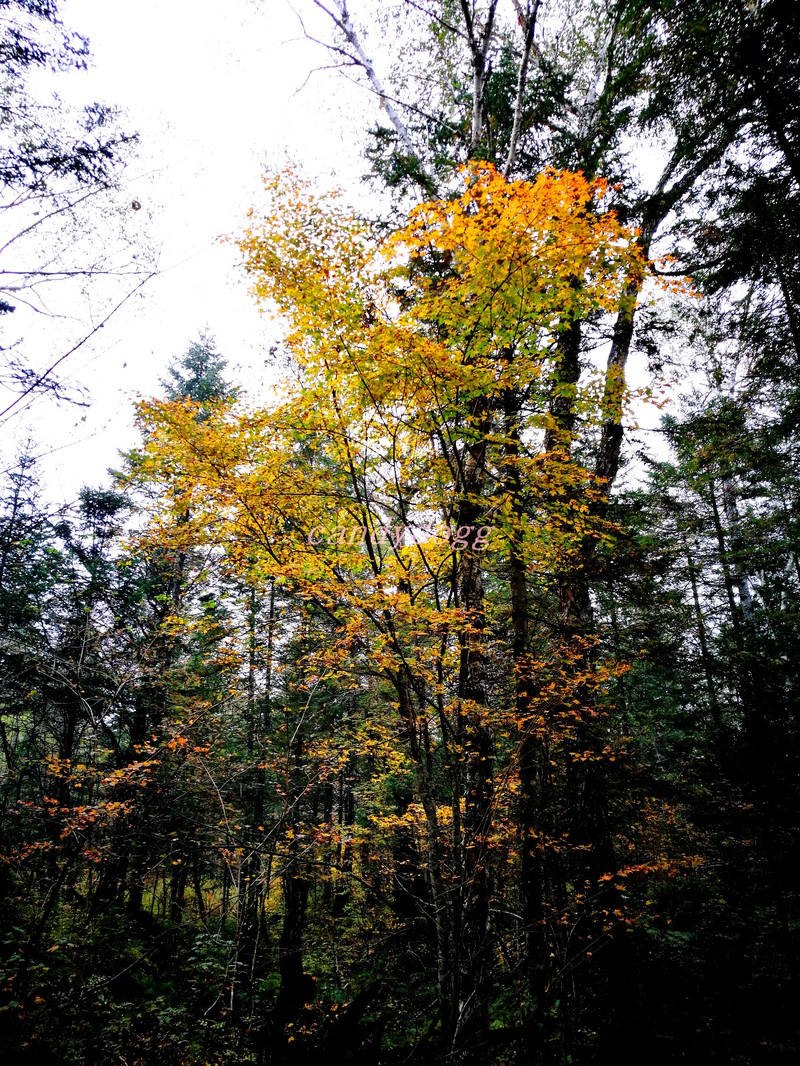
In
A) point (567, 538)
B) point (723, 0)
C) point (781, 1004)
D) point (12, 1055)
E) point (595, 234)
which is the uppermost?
point (723, 0)

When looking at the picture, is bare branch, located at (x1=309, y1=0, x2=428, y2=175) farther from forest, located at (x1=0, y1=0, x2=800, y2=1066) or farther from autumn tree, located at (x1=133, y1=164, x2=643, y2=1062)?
autumn tree, located at (x1=133, y1=164, x2=643, y2=1062)

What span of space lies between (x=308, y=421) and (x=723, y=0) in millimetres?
6717

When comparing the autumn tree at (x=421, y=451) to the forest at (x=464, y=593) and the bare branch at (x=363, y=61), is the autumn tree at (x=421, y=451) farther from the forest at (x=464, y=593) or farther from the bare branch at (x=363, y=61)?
the bare branch at (x=363, y=61)

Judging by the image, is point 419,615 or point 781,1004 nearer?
point 419,615

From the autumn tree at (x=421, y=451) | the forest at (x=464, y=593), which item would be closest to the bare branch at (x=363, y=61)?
the forest at (x=464, y=593)

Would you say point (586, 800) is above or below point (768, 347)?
below

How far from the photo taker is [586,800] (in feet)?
19.3

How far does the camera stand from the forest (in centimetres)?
425

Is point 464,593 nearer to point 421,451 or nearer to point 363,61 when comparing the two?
point 421,451

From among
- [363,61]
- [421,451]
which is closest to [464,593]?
[421,451]

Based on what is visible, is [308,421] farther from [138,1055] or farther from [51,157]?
[138,1055]

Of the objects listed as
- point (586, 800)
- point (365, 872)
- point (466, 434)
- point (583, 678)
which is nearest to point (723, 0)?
point (466, 434)

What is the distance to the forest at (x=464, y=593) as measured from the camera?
4.25 meters

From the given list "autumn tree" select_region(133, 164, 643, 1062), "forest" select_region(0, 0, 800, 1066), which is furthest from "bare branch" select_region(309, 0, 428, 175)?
"autumn tree" select_region(133, 164, 643, 1062)
